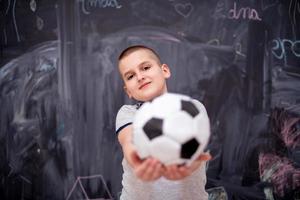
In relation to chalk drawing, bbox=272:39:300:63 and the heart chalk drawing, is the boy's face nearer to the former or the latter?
the heart chalk drawing

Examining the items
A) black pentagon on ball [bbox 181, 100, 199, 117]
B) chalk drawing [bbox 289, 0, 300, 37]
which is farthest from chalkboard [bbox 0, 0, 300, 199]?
black pentagon on ball [bbox 181, 100, 199, 117]

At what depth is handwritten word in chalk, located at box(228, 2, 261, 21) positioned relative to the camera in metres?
2.27

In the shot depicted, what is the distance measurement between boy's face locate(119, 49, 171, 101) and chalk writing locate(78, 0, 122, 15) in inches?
33.1

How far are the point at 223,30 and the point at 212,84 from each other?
1.06ft

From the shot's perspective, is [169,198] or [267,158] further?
[267,158]

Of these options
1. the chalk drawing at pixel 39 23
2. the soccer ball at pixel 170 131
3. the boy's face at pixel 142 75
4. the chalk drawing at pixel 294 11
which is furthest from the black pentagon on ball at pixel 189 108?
the chalk drawing at pixel 39 23

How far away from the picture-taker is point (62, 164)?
2.36m

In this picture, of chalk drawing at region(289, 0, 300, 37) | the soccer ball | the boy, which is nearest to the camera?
the soccer ball

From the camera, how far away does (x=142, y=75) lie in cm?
149

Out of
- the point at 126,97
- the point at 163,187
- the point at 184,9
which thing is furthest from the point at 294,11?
the point at 163,187

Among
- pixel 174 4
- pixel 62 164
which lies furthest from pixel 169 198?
pixel 174 4

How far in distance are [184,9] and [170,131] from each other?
1.34 m

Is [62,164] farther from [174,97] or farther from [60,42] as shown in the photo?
[174,97]

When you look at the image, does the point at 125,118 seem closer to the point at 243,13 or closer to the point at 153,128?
the point at 153,128
